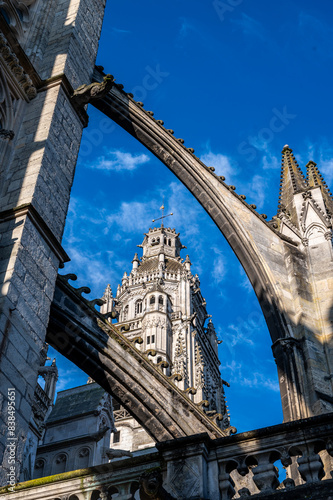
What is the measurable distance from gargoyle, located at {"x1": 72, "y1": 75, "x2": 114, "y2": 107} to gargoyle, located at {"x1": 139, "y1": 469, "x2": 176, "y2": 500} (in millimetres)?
5994

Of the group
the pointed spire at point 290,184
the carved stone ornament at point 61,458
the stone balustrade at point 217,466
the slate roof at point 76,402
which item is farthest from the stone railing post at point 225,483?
the slate roof at point 76,402

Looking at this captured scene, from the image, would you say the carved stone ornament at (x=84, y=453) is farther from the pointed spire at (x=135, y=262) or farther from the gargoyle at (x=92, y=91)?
the pointed spire at (x=135, y=262)

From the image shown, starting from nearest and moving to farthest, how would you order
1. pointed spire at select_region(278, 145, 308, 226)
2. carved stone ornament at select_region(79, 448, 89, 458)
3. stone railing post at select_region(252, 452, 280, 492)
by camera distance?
stone railing post at select_region(252, 452, 280, 492) → pointed spire at select_region(278, 145, 308, 226) → carved stone ornament at select_region(79, 448, 89, 458)

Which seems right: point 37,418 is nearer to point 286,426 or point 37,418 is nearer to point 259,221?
point 259,221

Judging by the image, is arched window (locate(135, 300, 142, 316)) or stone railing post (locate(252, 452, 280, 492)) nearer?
stone railing post (locate(252, 452, 280, 492))

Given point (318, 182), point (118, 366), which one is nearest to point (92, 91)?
point (118, 366)

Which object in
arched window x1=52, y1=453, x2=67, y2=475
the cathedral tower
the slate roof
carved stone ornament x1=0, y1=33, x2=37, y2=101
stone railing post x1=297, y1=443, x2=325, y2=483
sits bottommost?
stone railing post x1=297, y1=443, x2=325, y2=483

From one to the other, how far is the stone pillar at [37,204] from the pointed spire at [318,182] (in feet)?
12.7

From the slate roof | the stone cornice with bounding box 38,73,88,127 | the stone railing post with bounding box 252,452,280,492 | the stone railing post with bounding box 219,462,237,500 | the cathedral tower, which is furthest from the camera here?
the cathedral tower

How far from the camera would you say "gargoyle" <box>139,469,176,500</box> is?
418cm

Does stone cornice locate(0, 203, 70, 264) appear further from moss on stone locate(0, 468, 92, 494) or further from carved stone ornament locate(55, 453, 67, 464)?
carved stone ornament locate(55, 453, 67, 464)

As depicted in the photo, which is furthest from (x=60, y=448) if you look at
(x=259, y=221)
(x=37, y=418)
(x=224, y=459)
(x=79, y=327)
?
(x=224, y=459)

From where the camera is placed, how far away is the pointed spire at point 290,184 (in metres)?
11.2

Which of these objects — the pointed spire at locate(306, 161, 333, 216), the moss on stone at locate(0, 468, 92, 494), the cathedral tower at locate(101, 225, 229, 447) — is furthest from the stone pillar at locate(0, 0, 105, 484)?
the cathedral tower at locate(101, 225, 229, 447)
